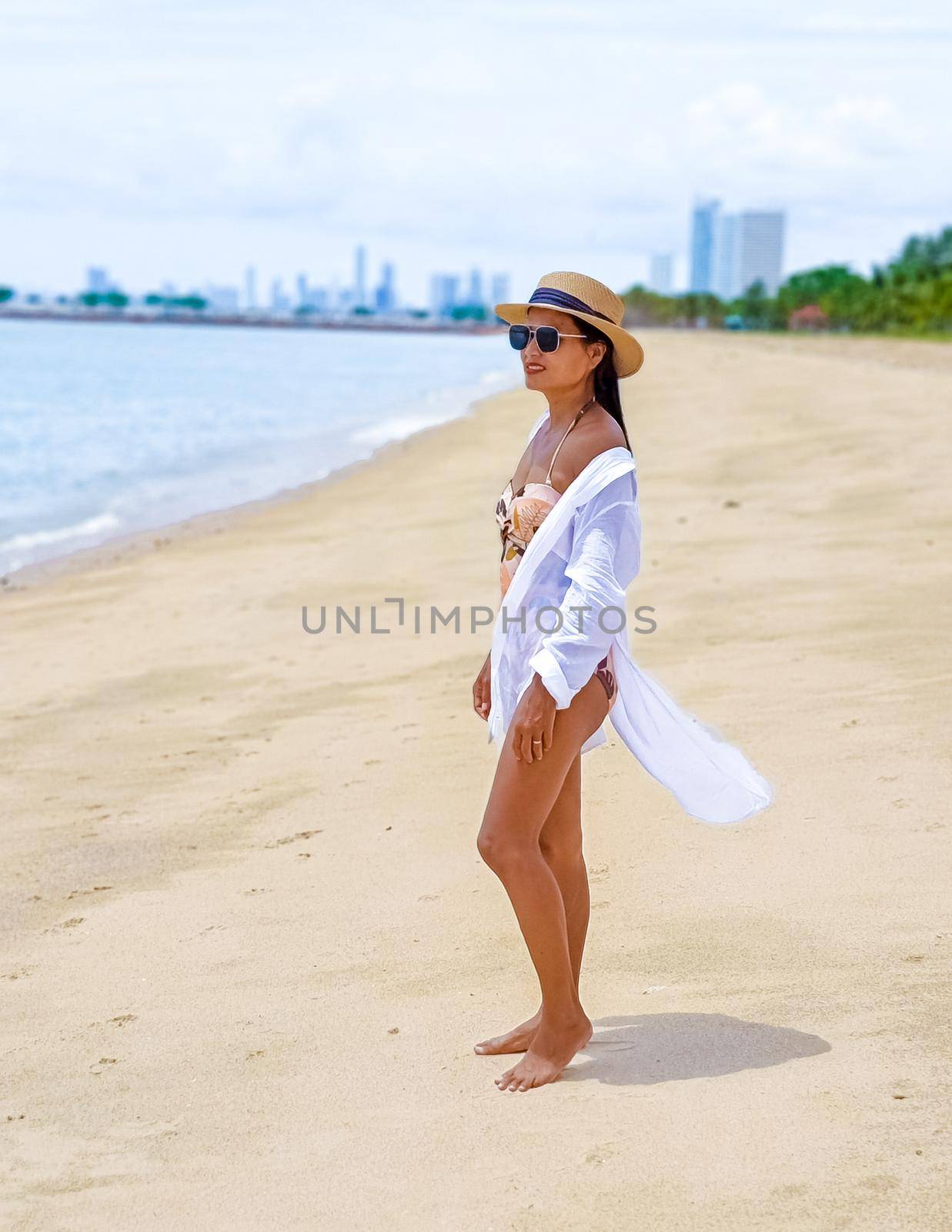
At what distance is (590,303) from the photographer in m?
3.14

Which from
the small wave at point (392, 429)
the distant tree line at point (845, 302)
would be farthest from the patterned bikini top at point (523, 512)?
the distant tree line at point (845, 302)

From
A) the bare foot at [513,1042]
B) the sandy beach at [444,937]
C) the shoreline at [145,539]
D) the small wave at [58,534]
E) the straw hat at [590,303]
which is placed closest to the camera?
the sandy beach at [444,937]

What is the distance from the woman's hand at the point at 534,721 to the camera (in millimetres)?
2963

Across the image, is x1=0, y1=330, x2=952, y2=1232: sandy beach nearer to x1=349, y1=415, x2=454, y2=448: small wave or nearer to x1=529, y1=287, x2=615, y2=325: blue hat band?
x1=529, y1=287, x2=615, y2=325: blue hat band

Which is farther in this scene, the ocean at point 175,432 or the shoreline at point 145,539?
the ocean at point 175,432

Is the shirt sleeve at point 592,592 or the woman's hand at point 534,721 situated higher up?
the shirt sleeve at point 592,592

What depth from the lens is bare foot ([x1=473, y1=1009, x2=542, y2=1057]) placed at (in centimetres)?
339

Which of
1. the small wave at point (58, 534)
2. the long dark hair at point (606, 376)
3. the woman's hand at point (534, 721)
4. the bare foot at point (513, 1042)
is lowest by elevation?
the small wave at point (58, 534)

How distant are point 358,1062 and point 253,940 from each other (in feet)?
2.96

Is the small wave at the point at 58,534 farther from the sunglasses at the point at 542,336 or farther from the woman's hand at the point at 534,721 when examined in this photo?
the woman's hand at the point at 534,721

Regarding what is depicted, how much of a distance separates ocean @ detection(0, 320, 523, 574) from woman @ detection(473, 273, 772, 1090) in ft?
38.9

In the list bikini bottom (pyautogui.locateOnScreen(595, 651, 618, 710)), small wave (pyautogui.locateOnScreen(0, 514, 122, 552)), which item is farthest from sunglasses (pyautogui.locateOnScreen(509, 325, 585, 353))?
small wave (pyautogui.locateOnScreen(0, 514, 122, 552))

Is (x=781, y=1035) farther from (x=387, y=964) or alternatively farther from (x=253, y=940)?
(x=253, y=940)

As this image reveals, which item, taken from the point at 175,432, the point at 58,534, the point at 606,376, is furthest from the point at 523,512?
the point at 175,432
